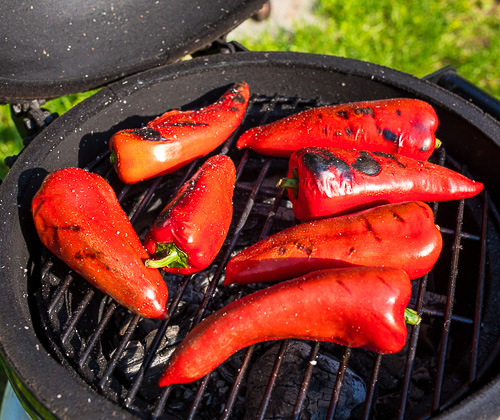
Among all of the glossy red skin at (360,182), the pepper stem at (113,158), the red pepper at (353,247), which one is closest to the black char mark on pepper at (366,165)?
the glossy red skin at (360,182)

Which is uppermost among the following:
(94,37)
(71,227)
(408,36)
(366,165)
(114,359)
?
(94,37)

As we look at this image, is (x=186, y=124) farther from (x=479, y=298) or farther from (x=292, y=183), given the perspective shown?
(x=479, y=298)

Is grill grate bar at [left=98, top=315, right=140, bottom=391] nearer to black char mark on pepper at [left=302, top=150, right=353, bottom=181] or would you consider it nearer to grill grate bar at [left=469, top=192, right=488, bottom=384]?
black char mark on pepper at [left=302, top=150, right=353, bottom=181]

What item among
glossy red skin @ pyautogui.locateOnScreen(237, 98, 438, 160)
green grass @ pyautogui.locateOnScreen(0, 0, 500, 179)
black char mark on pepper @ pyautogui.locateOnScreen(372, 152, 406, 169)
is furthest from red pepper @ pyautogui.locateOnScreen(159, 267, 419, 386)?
green grass @ pyautogui.locateOnScreen(0, 0, 500, 179)

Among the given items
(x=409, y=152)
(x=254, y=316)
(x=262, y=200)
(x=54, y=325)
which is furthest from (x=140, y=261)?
(x=409, y=152)

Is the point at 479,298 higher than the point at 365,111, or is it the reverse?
the point at 365,111

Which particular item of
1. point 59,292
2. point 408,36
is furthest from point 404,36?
point 59,292

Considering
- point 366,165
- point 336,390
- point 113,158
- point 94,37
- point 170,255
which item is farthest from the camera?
point 94,37
